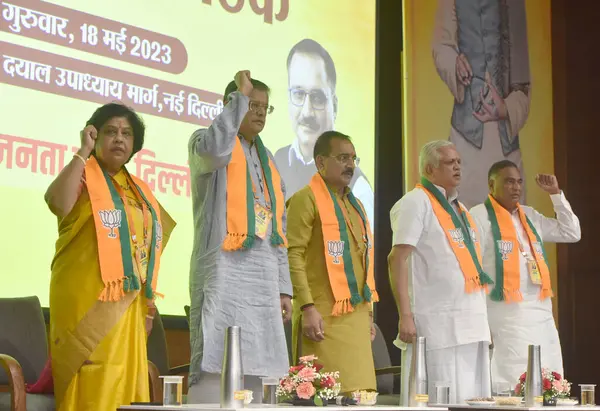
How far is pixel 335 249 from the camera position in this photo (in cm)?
408

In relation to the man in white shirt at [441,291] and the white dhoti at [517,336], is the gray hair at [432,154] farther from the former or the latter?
the white dhoti at [517,336]

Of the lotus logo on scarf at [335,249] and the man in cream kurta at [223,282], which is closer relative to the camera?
the man in cream kurta at [223,282]

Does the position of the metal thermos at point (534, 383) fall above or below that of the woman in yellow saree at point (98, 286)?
below

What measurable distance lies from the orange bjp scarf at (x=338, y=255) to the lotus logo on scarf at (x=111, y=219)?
961mm

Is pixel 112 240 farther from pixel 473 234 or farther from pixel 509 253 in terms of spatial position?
pixel 509 253

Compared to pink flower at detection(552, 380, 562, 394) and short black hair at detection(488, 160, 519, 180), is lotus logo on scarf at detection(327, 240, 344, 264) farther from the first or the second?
short black hair at detection(488, 160, 519, 180)

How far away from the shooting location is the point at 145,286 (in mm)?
3498

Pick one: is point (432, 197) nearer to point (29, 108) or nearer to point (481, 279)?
point (481, 279)

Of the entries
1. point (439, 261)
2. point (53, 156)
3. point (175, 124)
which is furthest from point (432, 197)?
point (53, 156)

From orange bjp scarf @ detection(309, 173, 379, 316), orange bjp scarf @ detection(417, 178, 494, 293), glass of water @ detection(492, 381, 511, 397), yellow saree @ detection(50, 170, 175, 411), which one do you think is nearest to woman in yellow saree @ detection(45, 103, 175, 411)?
yellow saree @ detection(50, 170, 175, 411)

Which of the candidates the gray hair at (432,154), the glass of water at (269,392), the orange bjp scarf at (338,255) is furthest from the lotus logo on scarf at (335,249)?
the glass of water at (269,392)

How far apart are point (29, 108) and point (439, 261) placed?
1866mm

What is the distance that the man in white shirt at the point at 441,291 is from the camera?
4051mm

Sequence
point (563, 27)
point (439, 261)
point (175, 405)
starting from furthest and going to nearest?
point (563, 27), point (439, 261), point (175, 405)
